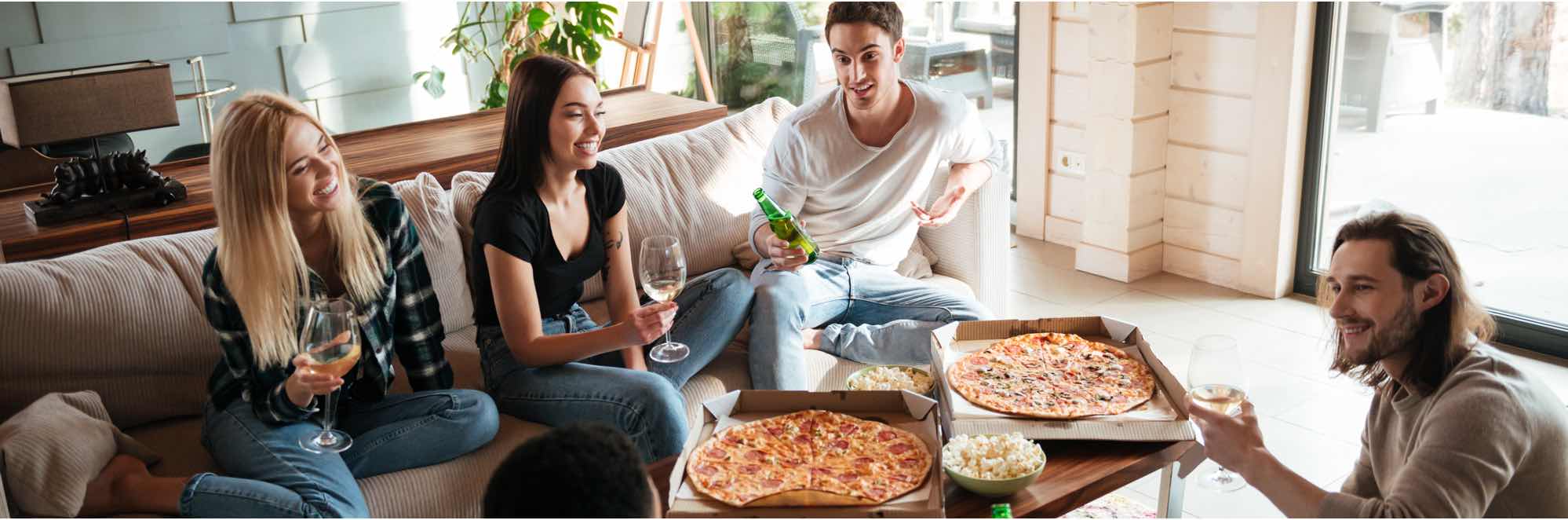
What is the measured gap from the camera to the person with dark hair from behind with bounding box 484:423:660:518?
1189 millimetres

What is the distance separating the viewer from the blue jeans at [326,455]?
6.35 feet

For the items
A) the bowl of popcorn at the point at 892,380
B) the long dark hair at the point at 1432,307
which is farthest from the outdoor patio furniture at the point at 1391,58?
the bowl of popcorn at the point at 892,380

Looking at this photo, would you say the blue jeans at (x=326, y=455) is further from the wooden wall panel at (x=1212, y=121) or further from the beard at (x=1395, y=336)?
the wooden wall panel at (x=1212, y=121)

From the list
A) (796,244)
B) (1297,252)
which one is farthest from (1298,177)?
(796,244)

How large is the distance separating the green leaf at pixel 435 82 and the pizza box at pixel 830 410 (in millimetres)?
3951

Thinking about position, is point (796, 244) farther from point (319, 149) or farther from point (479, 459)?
point (319, 149)

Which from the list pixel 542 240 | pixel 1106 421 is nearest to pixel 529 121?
pixel 542 240

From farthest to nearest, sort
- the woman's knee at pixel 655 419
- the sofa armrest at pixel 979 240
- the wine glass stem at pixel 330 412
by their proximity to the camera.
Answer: the sofa armrest at pixel 979 240 < the woman's knee at pixel 655 419 < the wine glass stem at pixel 330 412

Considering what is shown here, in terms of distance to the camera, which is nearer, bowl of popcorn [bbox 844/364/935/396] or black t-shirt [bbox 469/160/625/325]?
bowl of popcorn [bbox 844/364/935/396]

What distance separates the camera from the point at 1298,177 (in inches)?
154

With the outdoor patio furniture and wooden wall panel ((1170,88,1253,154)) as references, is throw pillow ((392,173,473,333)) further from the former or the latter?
the outdoor patio furniture

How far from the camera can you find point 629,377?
2.26 m

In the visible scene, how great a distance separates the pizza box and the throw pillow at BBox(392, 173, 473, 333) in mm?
898

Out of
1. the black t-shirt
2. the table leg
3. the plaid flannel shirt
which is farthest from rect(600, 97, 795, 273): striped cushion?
the table leg
